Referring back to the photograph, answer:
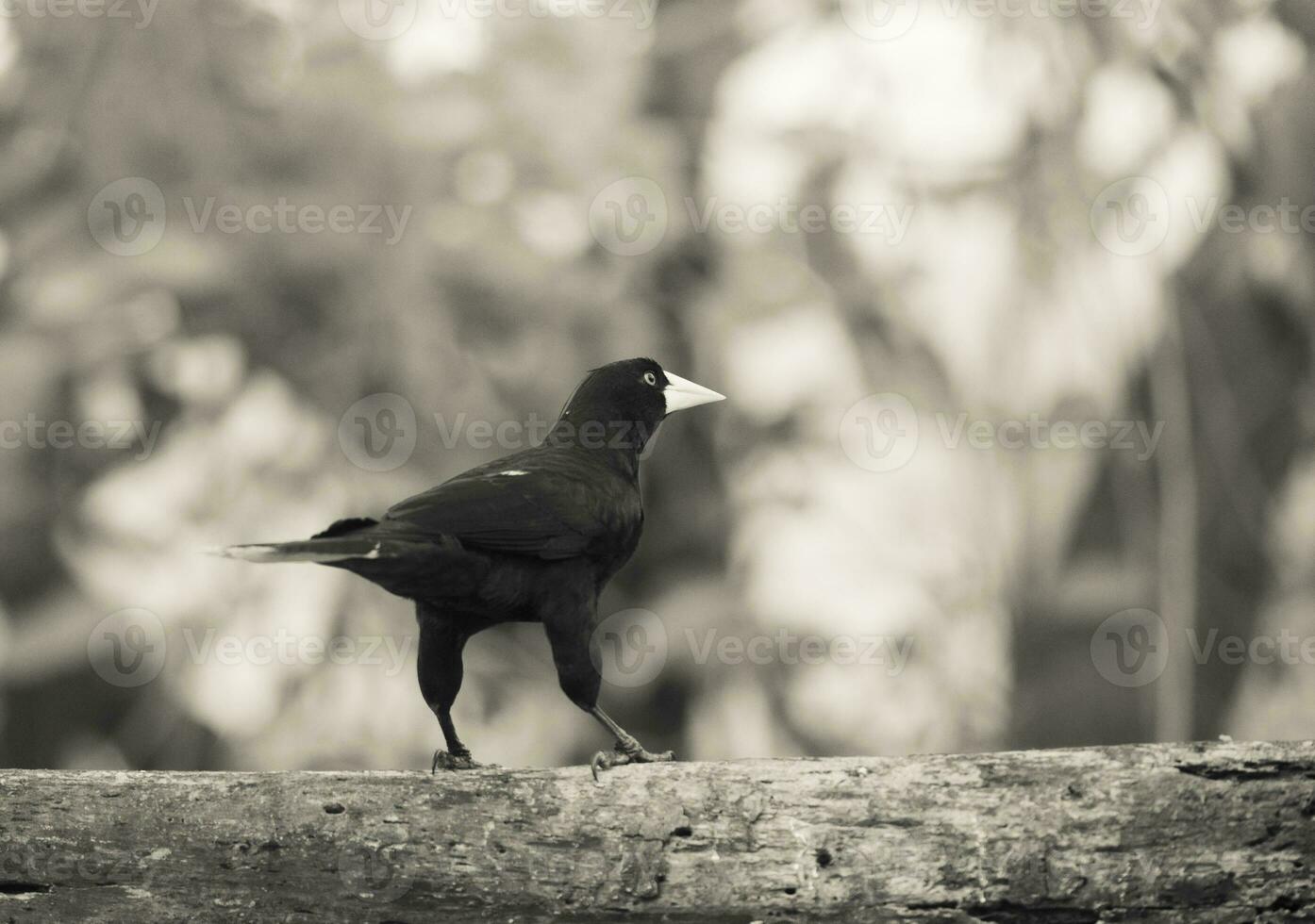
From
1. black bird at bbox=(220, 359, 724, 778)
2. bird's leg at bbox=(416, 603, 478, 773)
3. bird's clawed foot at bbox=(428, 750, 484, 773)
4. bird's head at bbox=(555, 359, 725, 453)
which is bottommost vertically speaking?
bird's clawed foot at bbox=(428, 750, 484, 773)

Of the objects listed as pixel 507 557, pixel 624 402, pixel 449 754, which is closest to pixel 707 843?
pixel 507 557

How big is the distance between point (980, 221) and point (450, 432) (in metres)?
2.02

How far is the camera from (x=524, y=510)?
2.34 m

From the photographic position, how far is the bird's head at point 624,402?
2.77m

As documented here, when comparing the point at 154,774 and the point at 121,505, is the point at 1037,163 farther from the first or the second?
the point at 154,774

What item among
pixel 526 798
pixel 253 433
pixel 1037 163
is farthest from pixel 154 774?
pixel 1037 163

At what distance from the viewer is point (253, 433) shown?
14.7 ft

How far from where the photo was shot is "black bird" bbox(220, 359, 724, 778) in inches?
86.7

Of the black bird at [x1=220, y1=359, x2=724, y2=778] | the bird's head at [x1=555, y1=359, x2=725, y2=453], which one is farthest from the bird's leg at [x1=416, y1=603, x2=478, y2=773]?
the bird's head at [x1=555, y1=359, x2=725, y2=453]

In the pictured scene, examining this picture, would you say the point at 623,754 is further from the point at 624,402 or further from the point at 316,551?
the point at 624,402

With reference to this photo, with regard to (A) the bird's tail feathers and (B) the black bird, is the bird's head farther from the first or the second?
(A) the bird's tail feathers

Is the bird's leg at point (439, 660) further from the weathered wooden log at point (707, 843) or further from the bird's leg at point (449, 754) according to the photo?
the weathered wooden log at point (707, 843)

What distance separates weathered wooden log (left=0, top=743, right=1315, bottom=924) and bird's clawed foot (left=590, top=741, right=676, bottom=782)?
6 centimetres

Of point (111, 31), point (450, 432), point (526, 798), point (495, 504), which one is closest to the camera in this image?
point (526, 798)
